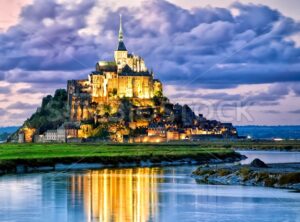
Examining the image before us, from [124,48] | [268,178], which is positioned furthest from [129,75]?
[268,178]

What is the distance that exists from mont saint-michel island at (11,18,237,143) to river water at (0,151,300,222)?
368ft

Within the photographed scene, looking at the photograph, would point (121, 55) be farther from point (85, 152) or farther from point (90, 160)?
point (90, 160)

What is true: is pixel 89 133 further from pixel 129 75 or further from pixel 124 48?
pixel 124 48

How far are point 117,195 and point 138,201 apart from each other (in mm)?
3248

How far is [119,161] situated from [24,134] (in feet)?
334

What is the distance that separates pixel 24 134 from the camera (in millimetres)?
170500

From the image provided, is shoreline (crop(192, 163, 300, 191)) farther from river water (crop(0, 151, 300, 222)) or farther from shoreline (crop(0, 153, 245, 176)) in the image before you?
shoreline (crop(0, 153, 245, 176))

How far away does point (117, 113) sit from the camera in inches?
6570

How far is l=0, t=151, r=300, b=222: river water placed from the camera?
97.3 ft

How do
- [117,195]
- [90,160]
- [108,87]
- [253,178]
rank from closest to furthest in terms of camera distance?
[117,195] < [253,178] < [90,160] < [108,87]

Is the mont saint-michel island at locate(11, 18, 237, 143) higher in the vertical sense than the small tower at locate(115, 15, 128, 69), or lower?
lower

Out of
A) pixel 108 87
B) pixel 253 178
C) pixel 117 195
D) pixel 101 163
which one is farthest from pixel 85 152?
pixel 108 87

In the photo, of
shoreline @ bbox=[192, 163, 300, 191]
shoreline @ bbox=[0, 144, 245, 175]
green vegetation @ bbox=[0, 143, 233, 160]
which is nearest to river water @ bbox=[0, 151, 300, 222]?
shoreline @ bbox=[192, 163, 300, 191]

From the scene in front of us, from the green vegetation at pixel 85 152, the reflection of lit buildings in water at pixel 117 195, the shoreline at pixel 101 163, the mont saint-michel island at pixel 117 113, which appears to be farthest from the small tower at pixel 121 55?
the reflection of lit buildings in water at pixel 117 195
